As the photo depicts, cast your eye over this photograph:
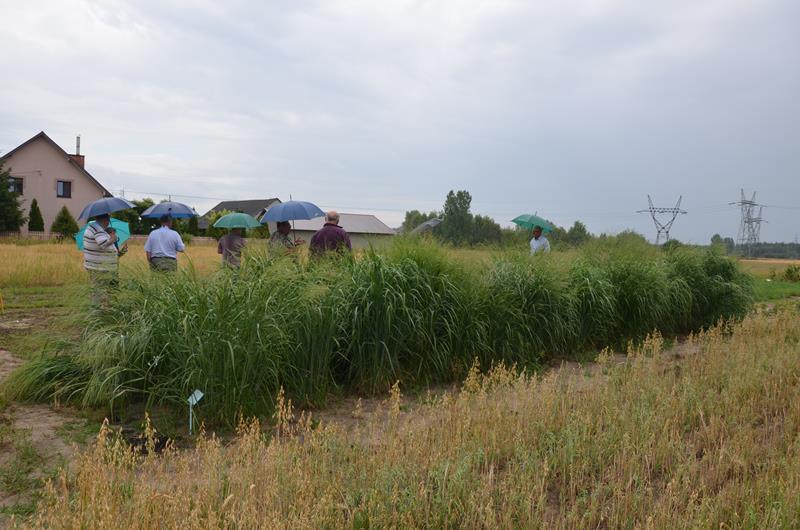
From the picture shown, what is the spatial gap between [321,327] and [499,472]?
95.4 inches

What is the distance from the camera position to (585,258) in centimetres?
964

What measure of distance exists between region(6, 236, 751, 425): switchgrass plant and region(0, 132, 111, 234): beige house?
38.6 m

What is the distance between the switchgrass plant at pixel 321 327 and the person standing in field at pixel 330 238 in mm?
553

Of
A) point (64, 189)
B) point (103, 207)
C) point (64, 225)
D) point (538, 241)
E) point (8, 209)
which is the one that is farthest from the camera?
point (64, 189)

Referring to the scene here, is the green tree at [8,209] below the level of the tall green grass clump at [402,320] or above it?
above

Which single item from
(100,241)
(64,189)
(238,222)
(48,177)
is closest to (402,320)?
(238,222)

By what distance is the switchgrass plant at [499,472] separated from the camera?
279cm

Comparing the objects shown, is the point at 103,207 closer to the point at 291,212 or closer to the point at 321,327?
the point at 291,212

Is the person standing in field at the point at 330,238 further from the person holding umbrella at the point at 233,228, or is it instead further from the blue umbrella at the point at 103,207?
the blue umbrella at the point at 103,207

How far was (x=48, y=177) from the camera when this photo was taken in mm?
39969

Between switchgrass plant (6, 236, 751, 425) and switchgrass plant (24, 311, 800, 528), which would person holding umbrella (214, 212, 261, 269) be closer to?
switchgrass plant (6, 236, 751, 425)

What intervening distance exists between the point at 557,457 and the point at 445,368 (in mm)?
2775

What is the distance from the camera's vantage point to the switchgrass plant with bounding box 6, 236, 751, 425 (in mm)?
4809

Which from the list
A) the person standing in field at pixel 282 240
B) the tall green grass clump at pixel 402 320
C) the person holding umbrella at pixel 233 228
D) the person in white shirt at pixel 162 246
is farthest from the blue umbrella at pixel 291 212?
the tall green grass clump at pixel 402 320
